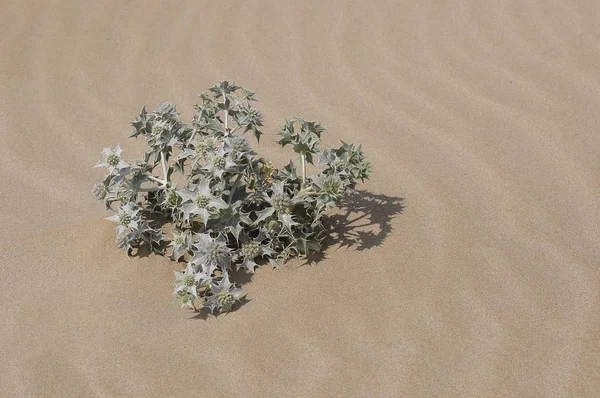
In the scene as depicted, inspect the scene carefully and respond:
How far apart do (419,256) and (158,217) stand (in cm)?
115

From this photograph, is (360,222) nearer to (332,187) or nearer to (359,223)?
(359,223)

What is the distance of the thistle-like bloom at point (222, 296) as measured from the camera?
3.36m

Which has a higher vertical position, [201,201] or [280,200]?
[280,200]

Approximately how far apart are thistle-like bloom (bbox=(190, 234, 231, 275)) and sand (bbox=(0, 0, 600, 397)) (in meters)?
0.20

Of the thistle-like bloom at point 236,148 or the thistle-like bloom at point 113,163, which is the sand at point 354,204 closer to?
the thistle-like bloom at point 113,163

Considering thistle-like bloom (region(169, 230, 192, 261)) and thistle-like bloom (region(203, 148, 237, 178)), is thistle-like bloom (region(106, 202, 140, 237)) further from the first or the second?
thistle-like bloom (region(203, 148, 237, 178))

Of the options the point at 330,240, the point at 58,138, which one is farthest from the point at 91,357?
the point at 58,138

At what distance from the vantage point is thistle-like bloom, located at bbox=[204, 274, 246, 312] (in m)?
3.36

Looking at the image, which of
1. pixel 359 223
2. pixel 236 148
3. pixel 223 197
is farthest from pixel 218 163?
pixel 359 223

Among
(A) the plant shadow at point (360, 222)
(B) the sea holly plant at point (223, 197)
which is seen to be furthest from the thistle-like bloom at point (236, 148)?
(A) the plant shadow at point (360, 222)

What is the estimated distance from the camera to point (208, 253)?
3385mm

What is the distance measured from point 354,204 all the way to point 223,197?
30.7 inches

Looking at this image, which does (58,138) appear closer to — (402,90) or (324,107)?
(324,107)

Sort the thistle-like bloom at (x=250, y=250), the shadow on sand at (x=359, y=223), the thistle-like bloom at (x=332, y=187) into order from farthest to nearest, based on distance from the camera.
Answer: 1. the shadow on sand at (x=359, y=223)
2. the thistle-like bloom at (x=250, y=250)
3. the thistle-like bloom at (x=332, y=187)
